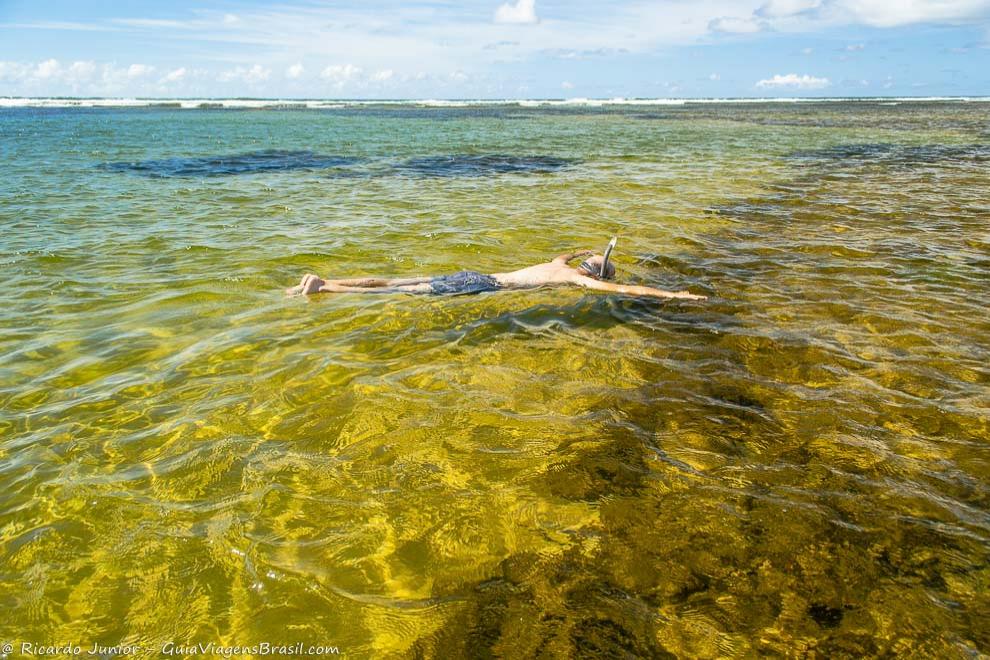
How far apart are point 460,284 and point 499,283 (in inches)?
23.1

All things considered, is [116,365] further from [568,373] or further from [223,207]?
[223,207]

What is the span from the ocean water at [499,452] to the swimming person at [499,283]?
0.27 m

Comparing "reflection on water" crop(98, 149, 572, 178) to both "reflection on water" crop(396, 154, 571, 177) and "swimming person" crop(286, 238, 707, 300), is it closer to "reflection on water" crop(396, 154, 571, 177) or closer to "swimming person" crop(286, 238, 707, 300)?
"reflection on water" crop(396, 154, 571, 177)

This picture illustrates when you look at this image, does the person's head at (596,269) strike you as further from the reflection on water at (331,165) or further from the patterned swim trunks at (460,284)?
the reflection on water at (331,165)

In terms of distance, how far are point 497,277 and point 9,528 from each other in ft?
19.2

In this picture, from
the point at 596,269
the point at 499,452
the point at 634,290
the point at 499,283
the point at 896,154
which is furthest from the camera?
the point at 896,154

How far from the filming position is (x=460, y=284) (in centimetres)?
762

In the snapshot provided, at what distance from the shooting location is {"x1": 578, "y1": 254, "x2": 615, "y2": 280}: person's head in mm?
7883

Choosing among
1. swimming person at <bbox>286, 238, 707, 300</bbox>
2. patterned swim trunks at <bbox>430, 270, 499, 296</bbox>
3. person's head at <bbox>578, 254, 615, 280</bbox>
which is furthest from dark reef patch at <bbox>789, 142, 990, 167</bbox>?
patterned swim trunks at <bbox>430, 270, 499, 296</bbox>

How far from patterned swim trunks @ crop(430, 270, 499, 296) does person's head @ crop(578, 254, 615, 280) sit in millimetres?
1458

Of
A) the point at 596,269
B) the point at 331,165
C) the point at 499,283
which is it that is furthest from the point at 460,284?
the point at 331,165

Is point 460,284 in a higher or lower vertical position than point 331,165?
lower

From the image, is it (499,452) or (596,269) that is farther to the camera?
(596,269)

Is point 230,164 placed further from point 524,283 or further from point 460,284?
point 524,283
